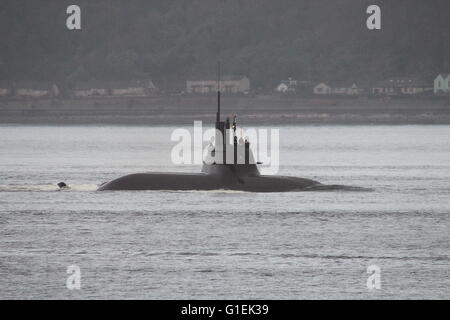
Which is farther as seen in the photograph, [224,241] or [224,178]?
[224,178]

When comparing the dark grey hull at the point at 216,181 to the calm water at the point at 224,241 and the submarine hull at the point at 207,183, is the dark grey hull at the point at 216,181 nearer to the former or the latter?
the submarine hull at the point at 207,183

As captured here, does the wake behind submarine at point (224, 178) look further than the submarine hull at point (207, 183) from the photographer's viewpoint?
No

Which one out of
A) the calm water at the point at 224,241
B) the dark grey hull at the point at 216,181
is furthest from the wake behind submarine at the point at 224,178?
the calm water at the point at 224,241

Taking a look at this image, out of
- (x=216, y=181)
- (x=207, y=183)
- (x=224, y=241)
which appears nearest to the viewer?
(x=224, y=241)

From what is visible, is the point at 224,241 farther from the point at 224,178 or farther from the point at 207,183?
the point at 207,183

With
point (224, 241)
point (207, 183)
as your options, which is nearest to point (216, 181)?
point (207, 183)
